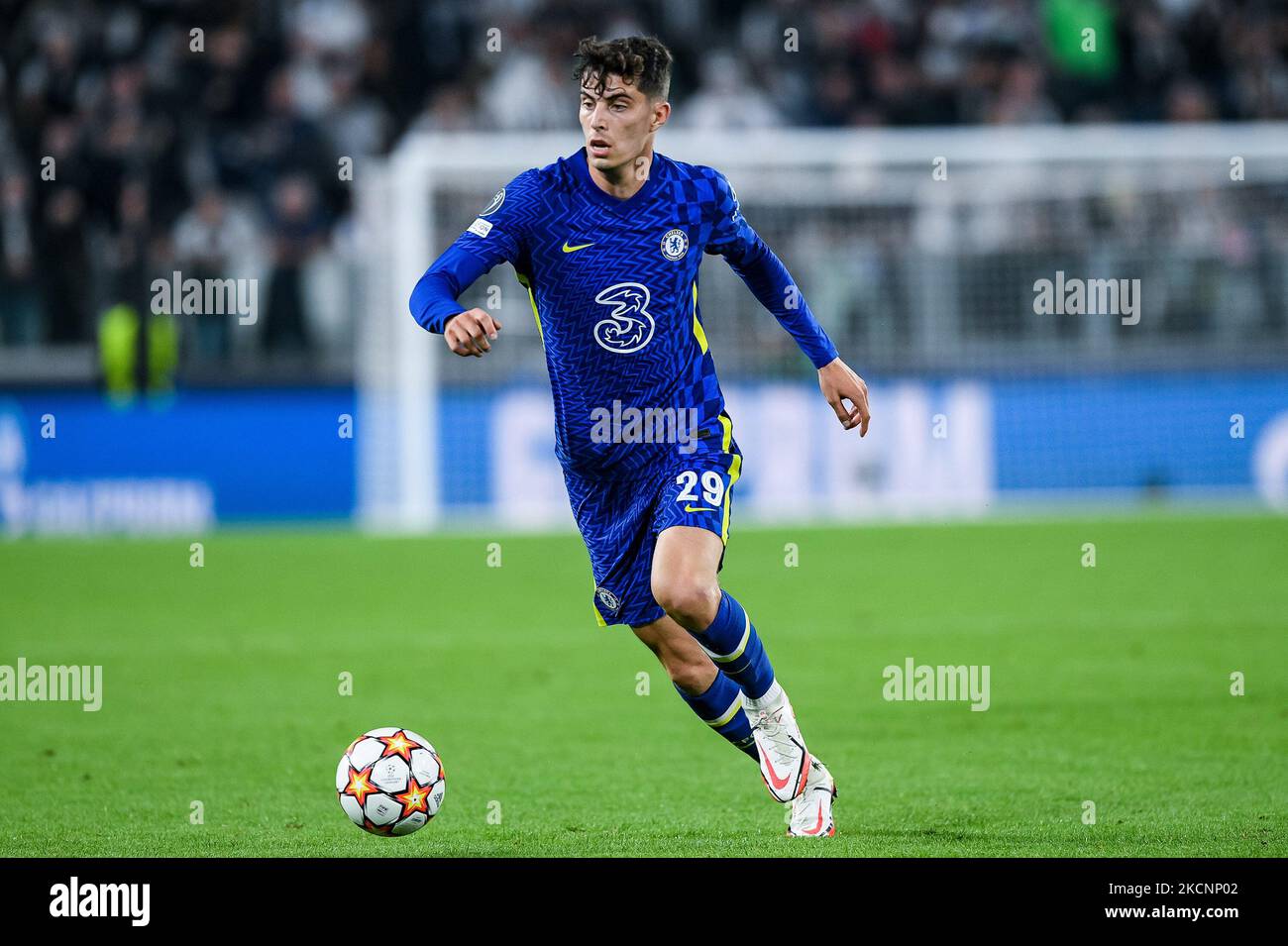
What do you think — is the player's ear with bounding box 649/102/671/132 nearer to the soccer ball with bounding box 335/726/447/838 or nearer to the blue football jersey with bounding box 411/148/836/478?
the blue football jersey with bounding box 411/148/836/478

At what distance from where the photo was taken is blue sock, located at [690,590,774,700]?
6.00 meters

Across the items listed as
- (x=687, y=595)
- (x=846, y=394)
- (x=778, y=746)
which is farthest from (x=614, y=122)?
(x=778, y=746)

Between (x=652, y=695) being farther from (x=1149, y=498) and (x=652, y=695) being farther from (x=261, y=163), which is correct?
(x=261, y=163)

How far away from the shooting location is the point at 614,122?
6012 mm

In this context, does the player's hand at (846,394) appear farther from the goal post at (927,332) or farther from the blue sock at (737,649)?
the goal post at (927,332)

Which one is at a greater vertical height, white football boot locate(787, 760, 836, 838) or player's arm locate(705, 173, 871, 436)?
player's arm locate(705, 173, 871, 436)

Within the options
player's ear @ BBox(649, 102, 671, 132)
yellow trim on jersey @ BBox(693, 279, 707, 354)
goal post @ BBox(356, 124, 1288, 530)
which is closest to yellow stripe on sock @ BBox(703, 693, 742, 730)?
yellow trim on jersey @ BBox(693, 279, 707, 354)

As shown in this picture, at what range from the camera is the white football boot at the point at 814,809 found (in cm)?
592

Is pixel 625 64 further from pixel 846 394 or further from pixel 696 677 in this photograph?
pixel 696 677

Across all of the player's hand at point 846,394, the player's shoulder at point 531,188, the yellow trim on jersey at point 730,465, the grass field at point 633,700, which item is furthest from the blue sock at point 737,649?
the player's shoulder at point 531,188

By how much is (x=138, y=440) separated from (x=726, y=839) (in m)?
12.9

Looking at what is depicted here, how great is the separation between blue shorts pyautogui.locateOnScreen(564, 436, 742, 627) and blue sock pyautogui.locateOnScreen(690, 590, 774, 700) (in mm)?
199

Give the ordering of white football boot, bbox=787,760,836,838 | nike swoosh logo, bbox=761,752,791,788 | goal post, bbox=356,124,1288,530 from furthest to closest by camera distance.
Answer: goal post, bbox=356,124,1288,530, nike swoosh logo, bbox=761,752,791,788, white football boot, bbox=787,760,836,838

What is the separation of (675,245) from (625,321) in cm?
31
